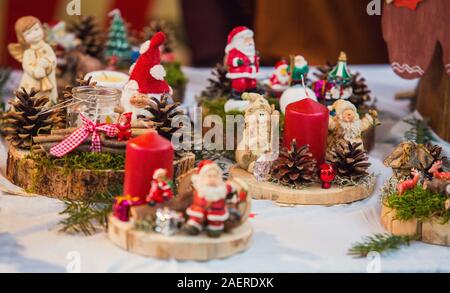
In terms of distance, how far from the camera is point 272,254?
2.18 meters

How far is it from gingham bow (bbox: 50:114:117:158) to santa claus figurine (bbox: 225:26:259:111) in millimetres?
579

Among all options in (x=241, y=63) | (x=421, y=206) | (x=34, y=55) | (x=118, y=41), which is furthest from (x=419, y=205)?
(x=118, y=41)

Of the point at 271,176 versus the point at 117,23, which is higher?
A: the point at 117,23

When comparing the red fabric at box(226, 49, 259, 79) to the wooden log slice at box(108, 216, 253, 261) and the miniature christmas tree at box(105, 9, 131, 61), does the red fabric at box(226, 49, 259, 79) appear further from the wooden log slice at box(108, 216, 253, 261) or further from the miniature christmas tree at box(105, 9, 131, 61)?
the wooden log slice at box(108, 216, 253, 261)

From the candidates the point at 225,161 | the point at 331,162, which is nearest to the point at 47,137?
the point at 225,161

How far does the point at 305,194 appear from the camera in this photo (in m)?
2.48

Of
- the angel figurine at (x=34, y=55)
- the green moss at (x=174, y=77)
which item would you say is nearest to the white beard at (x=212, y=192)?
the angel figurine at (x=34, y=55)

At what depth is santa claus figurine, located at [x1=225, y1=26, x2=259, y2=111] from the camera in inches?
115

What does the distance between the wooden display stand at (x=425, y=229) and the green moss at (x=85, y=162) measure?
0.75 metres

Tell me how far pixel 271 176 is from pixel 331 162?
6.9 inches

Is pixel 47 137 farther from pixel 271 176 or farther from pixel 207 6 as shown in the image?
pixel 207 6

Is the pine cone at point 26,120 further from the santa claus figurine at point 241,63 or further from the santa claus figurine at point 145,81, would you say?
the santa claus figurine at point 241,63
